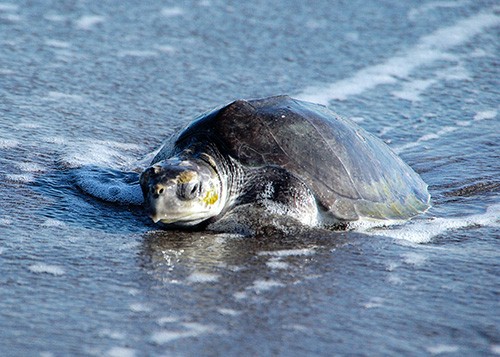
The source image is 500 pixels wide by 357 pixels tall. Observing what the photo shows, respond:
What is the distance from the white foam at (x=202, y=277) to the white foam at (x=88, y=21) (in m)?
4.83

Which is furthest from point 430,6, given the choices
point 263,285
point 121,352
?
point 121,352

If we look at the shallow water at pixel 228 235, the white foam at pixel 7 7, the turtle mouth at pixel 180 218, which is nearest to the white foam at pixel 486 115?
the shallow water at pixel 228 235

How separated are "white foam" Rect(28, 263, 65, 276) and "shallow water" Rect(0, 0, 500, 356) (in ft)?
0.04

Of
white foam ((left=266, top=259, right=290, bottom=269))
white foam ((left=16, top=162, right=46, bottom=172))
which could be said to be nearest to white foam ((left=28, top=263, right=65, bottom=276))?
white foam ((left=266, top=259, right=290, bottom=269))

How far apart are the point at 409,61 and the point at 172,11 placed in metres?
2.50

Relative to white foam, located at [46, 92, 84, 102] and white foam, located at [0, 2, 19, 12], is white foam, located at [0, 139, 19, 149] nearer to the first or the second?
white foam, located at [46, 92, 84, 102]

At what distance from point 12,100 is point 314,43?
3283 mm

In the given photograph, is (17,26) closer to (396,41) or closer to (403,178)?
(396,41)

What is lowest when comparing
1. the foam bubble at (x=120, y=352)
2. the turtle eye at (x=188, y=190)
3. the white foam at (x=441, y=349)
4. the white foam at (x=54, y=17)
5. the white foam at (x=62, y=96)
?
the foam bubble at (x=120, y=352)

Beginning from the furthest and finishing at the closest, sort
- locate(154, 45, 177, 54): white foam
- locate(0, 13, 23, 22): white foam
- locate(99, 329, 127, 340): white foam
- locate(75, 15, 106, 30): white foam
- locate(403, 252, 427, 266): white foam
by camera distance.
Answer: locate(75, 15, 106, 30): white foam
locate(0, 13, 23, 22): white foam
locate(154, 45, 177, 54): white foam
locate(403, 252, 427, 266): white foam
locate(99, 329, 127, 340): white foam

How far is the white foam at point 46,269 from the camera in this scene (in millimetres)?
3375

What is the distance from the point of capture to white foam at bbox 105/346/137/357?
107 inches

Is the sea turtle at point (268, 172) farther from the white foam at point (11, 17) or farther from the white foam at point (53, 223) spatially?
the white foam at point (11, 17)

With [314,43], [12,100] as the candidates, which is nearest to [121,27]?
[314,43]
